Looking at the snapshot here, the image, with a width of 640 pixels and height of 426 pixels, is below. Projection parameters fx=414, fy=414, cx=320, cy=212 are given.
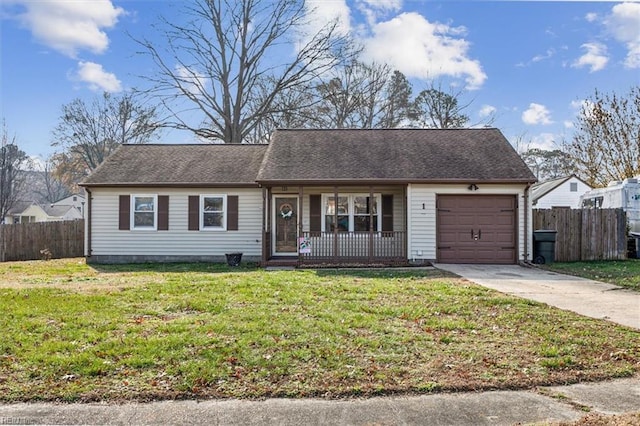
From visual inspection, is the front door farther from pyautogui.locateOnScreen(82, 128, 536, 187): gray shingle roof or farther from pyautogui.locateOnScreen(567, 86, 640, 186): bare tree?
pyautogui.locateOnScreen(567, 86, 640, 186): bare tree

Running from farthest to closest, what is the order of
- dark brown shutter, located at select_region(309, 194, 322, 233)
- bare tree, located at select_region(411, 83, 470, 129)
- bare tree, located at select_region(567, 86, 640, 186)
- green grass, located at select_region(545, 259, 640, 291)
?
bare tree, located at select_region(411, 83, 470, 129), bare tree, located at select_region(567, 86, 640, 186), dark brown shutter, located at select_region(309, 194, 322, 233), green grass, located at select_region(545, 259, 640, 291)

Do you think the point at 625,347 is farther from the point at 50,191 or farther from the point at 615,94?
the point at 50,191

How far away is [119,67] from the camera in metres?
24.3

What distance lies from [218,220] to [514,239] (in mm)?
10131

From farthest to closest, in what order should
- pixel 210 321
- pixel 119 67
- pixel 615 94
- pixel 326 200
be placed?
1. pixel 119 67
2. pixel 615 94
3. pixel 326 200
4. pixel 210 321

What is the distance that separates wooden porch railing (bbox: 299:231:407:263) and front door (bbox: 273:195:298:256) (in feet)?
4.89

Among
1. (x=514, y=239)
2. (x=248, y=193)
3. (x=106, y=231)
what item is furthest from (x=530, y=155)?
(x=106, y=231)

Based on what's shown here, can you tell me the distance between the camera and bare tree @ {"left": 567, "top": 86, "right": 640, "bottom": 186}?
2066 centimetres

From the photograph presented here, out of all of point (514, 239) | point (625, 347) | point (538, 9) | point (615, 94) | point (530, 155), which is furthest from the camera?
point (530, 155)

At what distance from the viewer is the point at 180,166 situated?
15906 millimetres

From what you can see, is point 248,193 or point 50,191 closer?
point 248,193

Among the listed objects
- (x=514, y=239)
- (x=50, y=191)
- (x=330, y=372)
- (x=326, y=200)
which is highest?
(x=50, y=191)

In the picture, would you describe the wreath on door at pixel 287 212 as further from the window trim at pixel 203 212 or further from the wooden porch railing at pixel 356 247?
the window trim at pixel 203 212

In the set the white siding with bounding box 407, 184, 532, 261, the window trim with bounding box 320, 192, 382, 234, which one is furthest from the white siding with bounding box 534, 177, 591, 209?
the window trim with bounding box 320, 192, 382, 234
